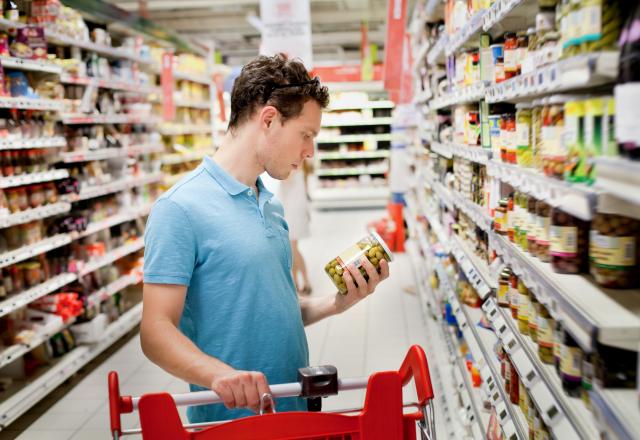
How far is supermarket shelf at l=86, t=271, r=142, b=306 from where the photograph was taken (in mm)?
5223

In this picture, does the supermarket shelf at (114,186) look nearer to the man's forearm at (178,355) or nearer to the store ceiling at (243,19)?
the man's forearm at (178,355)

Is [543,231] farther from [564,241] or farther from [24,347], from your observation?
[24,347]

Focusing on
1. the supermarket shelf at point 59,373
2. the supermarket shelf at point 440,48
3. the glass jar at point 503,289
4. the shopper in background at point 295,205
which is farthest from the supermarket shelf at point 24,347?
the supermarket shelf at point 440,48

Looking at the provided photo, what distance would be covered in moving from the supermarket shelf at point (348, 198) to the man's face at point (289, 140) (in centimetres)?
1175

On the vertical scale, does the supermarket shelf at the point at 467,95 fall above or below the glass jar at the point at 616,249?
above

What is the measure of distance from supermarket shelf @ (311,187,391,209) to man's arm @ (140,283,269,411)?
1206 centimetres

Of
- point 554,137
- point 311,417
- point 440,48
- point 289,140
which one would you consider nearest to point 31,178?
point 440,48

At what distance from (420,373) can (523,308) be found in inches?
26.3

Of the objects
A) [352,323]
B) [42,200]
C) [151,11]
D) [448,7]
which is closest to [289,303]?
[448,7]

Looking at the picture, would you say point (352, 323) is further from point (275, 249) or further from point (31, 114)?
point (275, 249)

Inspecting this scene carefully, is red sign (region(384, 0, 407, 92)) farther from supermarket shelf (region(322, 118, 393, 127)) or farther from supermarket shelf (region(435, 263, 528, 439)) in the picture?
supermarket shelf (region(322, 118, 393, 127))

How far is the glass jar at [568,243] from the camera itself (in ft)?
5.35

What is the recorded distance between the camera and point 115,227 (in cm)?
627

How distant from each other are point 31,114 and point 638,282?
4226 millimetres
